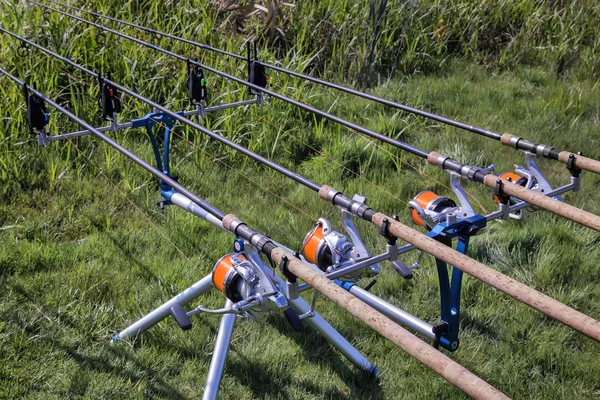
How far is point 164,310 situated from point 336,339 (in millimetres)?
769

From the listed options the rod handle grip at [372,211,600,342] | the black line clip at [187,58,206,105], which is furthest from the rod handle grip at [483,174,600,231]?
the black line clip at [187,58,206,105]

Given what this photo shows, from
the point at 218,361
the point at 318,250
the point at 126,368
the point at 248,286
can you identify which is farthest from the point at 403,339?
the point at 126,368

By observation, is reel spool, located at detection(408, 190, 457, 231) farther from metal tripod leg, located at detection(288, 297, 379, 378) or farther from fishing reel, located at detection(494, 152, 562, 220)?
metal tripod leg, located at detection(288, 297, 379, 378)

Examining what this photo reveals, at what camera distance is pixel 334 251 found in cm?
272

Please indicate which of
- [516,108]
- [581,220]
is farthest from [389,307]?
[516,108]

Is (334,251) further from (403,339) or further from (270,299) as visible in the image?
(403,339)

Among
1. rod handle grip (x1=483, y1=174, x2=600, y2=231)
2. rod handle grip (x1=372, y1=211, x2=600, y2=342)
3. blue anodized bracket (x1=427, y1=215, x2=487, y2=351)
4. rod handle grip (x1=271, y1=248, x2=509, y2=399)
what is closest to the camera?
rod handle grip (x1=271, y1=248, x2=509, y2=399)

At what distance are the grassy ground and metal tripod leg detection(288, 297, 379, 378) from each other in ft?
0.28

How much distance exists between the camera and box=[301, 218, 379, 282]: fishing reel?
2580mm

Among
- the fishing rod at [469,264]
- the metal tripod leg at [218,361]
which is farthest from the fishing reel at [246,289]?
the metal tripod leg at [218,361]

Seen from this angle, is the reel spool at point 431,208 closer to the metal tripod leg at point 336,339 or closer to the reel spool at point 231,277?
the metal tripod leg at point 336,339

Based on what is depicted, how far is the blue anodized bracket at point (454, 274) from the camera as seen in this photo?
8.64 ft

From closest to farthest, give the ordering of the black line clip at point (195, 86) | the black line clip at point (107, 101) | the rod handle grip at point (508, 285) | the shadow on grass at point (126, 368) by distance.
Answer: the rod handle grip at point (508, 285) < the shadow on grass at point (126, 368) < the black line clip at point (107, 101) < the black line clip at point (195, 86)

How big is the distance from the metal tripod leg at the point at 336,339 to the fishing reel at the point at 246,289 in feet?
1.96
